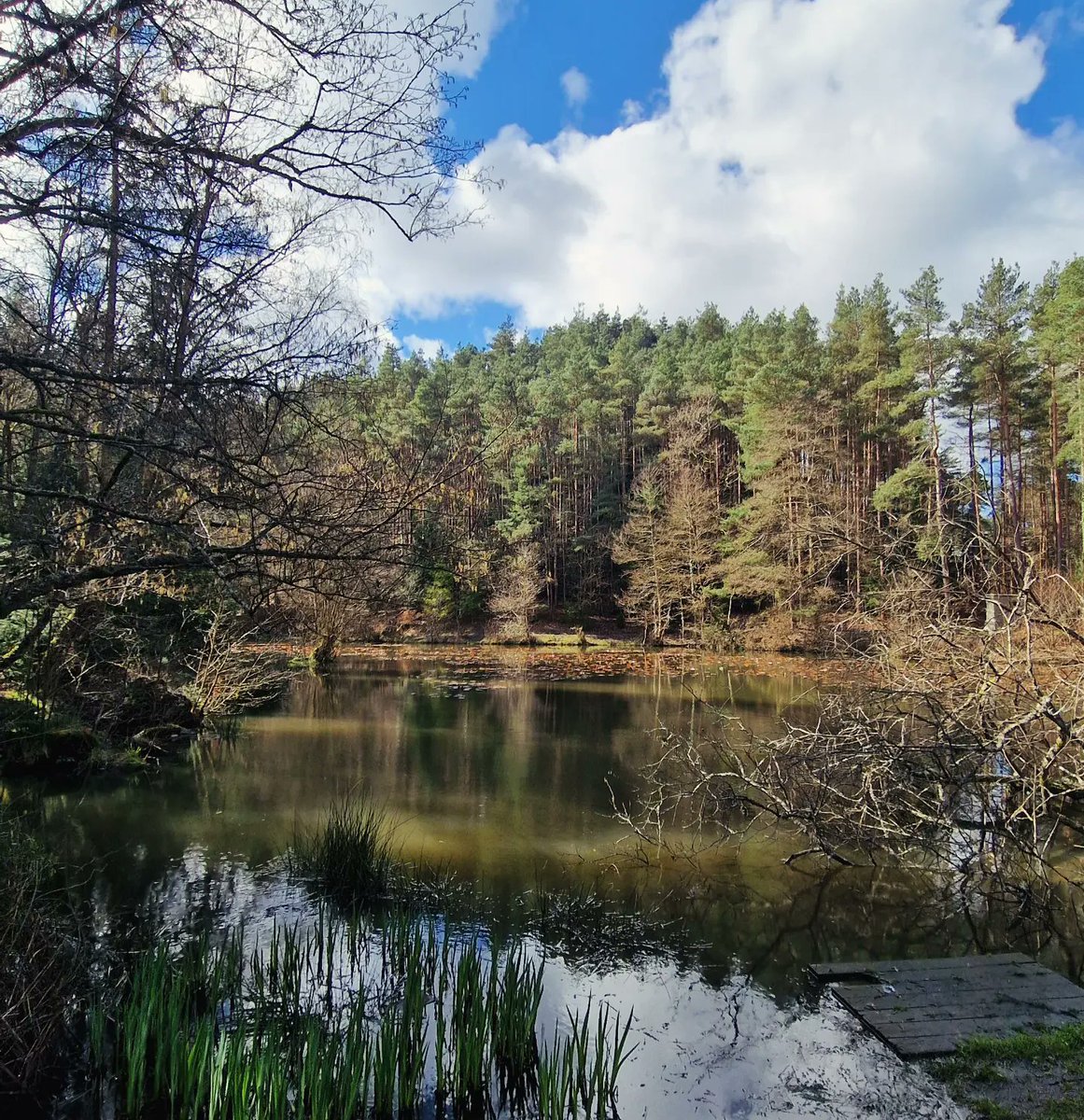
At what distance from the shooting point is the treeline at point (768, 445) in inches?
976

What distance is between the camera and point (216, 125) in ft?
10.3

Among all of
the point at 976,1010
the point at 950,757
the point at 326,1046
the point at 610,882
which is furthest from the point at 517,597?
the point at 326,1046

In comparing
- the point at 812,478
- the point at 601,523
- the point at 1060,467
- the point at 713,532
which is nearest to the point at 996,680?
the point at 812,478

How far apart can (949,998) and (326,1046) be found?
3.46m

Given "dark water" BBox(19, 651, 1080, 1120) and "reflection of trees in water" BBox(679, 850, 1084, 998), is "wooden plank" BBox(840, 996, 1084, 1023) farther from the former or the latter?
"reflection of trees in water" BBox(679, 850, 1084, 998)

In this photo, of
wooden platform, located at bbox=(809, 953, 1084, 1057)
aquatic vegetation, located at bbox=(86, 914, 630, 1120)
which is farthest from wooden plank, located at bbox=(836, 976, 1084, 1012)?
aquatic vegetation, located at bbox=(86, 914, 630, 1120)

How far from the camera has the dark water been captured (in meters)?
4.13

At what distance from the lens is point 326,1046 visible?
3.43 meters

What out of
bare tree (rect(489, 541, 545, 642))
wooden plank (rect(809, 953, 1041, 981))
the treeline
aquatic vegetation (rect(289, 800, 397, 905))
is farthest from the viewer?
bare tree (rect(489, 541, 545, 642))

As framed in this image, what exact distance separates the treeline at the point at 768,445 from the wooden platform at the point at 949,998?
26.8ft

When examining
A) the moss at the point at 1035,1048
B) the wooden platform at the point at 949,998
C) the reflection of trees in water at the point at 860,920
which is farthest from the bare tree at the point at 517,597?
the moss at the point at 1035,1048

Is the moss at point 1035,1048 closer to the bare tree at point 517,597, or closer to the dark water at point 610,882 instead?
the dark water at point 610,882

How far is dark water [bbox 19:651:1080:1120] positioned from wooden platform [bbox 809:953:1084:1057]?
0.52 feet

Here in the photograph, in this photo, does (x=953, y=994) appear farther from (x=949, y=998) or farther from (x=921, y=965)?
(x=921, y=965)
